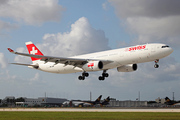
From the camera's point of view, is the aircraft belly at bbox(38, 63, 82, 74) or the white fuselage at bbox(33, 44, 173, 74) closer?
the white fuselage at bbox(33, 44, 173, 74)

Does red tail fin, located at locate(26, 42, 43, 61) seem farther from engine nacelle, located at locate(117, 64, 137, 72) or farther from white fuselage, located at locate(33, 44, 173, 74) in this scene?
engine nacelle, located at locate(117, 64, 137, 72)

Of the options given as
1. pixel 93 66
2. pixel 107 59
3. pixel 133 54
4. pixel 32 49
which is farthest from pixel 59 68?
pixel 133 54

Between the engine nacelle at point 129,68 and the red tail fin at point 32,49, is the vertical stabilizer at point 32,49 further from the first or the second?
the engine nacelle at point 129,68

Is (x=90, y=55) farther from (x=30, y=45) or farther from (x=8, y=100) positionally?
(x=8, y=100)

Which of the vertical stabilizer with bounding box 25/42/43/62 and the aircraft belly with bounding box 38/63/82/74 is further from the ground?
the vertical stabilizer with bounding box 25/42/43/62

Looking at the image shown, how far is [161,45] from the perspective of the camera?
46.0m

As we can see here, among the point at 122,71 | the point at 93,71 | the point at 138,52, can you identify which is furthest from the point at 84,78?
the point at 138,52

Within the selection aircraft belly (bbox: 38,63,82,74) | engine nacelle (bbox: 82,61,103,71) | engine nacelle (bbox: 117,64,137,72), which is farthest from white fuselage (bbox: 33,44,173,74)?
engine nacelle (bbox: 117,64,137,72)

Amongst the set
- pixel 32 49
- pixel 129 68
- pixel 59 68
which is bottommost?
pixel 129 68

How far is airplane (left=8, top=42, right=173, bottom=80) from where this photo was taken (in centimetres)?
4606

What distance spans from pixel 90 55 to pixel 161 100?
307 feet

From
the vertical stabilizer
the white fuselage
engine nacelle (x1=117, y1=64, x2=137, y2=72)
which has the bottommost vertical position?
engine nacelle (x1=117, y1=64, x2=137, y2=72)

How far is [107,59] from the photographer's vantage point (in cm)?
5159

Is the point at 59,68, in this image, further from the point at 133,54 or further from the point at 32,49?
the point at 133,54
